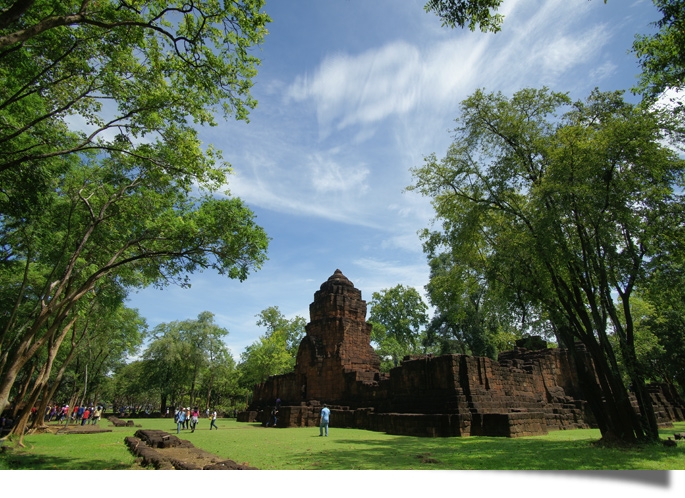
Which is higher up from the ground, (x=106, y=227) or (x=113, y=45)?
(x=113, y=45)

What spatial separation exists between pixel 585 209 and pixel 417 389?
11.0m

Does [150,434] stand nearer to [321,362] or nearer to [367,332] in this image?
[321,362]

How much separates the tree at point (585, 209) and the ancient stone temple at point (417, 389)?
405cm

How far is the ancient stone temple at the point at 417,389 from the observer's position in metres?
14.3

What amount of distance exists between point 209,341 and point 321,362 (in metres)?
20.0

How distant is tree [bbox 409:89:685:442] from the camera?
10.0 metres

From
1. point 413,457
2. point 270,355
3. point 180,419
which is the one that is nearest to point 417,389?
point 413,457

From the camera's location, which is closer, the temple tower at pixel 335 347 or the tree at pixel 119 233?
the tree at pixel 119 233

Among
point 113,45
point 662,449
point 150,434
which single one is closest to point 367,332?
point 150,434

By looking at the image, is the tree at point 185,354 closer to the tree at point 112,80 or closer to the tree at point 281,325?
the tree at point 281,325

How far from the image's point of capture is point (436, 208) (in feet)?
49.3

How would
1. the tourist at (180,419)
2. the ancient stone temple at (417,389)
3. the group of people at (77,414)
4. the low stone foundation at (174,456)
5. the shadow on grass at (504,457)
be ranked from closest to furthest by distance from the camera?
the low stone foundation at (174,456)
the shadow on grass at (504,457)
the ancient stone temple at (417,389)
the tourist at (180,419)
the group of people at (77,414)

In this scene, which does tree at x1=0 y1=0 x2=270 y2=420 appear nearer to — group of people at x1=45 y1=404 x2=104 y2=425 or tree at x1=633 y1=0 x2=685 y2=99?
tree at x1=633 y1=0 x2=685 y2=99

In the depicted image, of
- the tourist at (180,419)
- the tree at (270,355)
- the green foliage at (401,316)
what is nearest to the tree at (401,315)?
the green foliage at (401,316)
